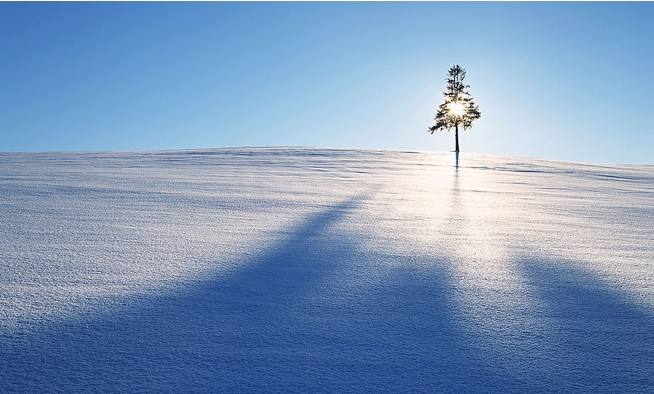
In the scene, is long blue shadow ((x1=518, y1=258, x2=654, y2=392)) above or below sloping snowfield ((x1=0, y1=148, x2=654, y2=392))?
below

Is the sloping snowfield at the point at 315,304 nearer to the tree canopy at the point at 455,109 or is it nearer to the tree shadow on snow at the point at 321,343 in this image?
the tree shadow on snow at the point at 321,343

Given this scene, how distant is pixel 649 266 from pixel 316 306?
2677 mm

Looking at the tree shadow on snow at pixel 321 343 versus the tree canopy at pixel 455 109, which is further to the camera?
the tree canopy at pixel 455 109

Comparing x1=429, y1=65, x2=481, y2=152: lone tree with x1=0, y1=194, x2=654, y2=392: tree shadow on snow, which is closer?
x1=0, y1=194, x2=654, y2=392: tree shadow on snow

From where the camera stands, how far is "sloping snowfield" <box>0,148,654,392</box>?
1.59m

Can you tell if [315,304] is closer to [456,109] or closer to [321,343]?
[321,343]

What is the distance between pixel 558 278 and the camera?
9.23ft

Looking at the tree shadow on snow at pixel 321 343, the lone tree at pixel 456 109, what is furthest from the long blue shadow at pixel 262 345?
the lone tree at pixel 456 109

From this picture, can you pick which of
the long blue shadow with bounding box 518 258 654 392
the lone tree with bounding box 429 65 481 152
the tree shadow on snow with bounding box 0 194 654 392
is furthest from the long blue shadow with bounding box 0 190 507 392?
the lone tree with bounding box 429 65 481 152

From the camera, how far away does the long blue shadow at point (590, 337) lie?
5.24ft

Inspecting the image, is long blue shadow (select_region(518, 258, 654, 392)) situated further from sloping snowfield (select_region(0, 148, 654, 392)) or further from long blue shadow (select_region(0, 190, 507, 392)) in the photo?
long blue shadow (select_region(0, 190, 507, 392))

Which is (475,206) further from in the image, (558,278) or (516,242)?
(558,278)

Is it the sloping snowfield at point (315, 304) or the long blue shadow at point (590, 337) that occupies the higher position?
the sloping snowfield at point (315, 304)

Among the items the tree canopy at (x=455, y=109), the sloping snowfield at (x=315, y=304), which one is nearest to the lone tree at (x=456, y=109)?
the tree canopy at (x=455, y=109)
